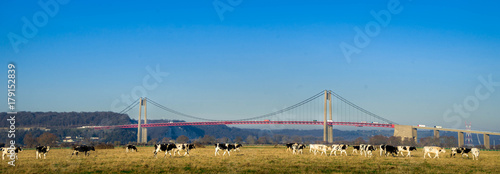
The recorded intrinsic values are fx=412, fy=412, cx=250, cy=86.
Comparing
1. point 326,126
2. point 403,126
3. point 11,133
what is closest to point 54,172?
point 11,133

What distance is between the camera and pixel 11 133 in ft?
79.2

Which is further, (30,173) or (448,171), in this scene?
(448,171)

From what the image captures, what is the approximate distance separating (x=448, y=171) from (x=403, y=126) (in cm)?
9694

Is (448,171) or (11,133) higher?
(11,133)

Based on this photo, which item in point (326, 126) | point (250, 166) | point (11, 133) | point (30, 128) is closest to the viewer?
point (250, 166)

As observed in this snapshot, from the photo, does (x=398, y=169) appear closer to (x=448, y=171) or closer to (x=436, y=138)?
(x=448, y=171)

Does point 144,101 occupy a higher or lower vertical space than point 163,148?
higher

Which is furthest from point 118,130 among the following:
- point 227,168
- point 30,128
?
point 227,168

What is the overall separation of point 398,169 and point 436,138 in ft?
321

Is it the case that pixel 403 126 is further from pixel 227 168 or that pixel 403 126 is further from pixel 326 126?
pixel 227 168

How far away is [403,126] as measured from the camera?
112438 millimetres

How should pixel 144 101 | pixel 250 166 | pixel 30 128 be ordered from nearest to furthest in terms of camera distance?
1. pixel 250 166
2. pixel 144 101
3. pixel 30 128

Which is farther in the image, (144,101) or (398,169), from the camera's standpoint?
(144,101)

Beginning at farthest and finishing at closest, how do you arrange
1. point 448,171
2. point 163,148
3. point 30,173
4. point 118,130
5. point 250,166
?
1. point 118,130
2. point 163,148
3. point 250,166
4. point 448,171
5. point 30,173
